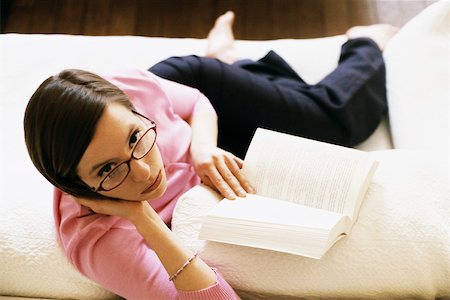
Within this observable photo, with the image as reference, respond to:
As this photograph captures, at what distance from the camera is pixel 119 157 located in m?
0.83

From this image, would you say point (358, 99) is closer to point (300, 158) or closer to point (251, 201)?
point (300, 158)

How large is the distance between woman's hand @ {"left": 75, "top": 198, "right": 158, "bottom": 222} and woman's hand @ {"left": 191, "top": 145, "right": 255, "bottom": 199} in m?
0.17

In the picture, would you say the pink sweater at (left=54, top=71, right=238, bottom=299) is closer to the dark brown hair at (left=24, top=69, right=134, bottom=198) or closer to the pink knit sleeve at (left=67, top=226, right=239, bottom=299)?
the pink knit sleeve at (left=67, top=226, right=239, bottom=299)

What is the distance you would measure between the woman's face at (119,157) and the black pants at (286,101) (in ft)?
1.13

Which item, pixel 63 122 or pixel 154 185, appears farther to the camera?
pixel 154 185

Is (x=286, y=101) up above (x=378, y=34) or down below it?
below

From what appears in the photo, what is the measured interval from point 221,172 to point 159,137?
16cm

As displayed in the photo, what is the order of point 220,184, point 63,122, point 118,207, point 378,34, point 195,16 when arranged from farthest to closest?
point 195,16, point 378,34, point 220,184, point 118,207, point 63,122

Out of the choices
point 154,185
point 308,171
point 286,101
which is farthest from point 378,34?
point 154,185

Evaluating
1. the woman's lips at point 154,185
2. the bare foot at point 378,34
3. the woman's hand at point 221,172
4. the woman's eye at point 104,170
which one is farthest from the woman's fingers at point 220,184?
the bare foot at point 378,34

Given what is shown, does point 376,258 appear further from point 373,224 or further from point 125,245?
point 125,245

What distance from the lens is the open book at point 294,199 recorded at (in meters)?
0.89

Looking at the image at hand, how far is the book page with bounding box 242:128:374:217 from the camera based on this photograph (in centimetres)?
94

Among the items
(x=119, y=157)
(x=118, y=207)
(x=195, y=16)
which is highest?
(x=195, y=16)
